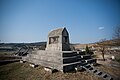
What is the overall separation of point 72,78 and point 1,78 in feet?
21.4

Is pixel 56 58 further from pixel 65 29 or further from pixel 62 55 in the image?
pixel 65 29

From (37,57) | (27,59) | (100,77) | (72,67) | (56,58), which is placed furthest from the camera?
(27,59)

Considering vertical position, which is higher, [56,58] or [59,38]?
[59,38]

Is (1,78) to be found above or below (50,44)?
below

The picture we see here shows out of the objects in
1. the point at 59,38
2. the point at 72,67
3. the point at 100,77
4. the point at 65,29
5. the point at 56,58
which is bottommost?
the point at 100,77

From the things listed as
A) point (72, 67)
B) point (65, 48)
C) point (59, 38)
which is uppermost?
point (59, 38)

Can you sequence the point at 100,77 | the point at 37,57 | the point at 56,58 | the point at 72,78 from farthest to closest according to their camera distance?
1. the point at 37,57
2. the point at 56,58
3. the point at 100,77
4. the point at 72,78

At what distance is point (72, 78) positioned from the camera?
750 centimetres

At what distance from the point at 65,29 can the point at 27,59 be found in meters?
7.51

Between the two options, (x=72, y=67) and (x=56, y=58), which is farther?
(x=56, y=58)

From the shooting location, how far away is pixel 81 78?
7.59 meters

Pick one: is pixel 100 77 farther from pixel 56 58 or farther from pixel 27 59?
pixel 27 59

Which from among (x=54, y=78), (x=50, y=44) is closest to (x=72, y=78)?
(x=54, y=78)

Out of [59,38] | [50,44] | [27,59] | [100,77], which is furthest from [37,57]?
[100,77]
